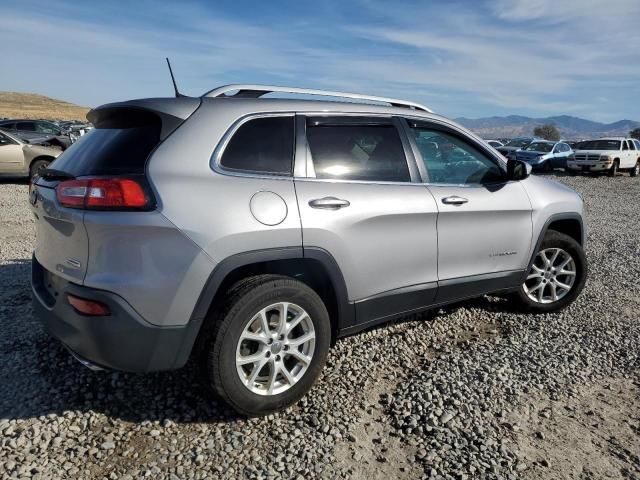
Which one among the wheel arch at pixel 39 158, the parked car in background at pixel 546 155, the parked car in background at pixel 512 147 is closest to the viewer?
the wheel arch at pixel 39 158

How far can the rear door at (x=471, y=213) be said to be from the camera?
345 centimetres

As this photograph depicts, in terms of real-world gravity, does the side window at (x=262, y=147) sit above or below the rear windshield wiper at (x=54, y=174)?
above

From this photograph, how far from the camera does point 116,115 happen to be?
9.01 feet

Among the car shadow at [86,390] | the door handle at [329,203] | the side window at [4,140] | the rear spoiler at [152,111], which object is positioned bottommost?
the car shadow at [86,390]

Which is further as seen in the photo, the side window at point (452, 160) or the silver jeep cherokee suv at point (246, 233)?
the side window at point (452, 160)

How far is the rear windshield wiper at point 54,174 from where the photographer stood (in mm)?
2562

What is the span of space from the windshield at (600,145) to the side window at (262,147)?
77.4 ft

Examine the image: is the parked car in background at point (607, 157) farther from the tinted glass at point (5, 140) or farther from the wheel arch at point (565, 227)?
the tinted glass at point (5, 140)

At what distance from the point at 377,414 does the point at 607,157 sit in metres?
22.5

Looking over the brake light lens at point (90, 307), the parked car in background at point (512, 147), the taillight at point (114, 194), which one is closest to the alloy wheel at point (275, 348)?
the brake light lens at point (90, 307)

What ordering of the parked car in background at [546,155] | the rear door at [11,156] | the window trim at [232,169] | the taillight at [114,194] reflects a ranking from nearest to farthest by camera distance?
the taillight at [114,194]
the window trim at [232,169]
the rear door at [11,156]
the parked car in background at [546,155]

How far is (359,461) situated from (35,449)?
5.34 ft

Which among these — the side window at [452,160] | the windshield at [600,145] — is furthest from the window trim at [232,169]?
the windshield at [600,145]

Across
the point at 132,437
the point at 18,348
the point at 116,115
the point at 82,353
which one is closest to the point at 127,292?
the point at 82,353
